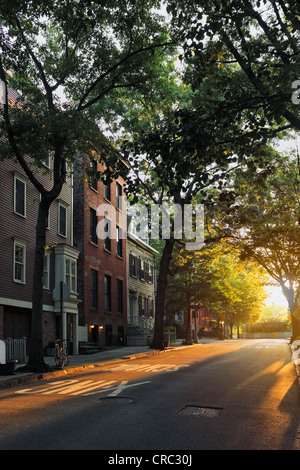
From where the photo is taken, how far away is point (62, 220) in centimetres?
2597

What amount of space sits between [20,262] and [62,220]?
5.30 m

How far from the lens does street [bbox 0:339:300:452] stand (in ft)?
18.5

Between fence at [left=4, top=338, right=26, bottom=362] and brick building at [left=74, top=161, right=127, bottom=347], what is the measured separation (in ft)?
33.1

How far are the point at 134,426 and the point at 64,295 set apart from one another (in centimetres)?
957

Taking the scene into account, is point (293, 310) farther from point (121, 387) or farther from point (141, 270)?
point (121, 387)

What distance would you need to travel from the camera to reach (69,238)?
26.6 meters

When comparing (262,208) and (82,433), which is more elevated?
(262,208)

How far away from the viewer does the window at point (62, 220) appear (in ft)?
83.6

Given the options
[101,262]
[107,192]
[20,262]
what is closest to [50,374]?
Answer: [20,262]

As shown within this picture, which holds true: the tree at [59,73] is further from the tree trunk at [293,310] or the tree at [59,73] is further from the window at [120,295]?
the tree trunk at [293,310]

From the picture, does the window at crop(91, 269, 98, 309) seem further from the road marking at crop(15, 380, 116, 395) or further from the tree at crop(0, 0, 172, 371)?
the road marking at crop(15, 380, 116, 395)

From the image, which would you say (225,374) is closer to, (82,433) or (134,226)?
(82,433)

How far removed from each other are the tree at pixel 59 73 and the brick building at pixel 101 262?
32.9ft
